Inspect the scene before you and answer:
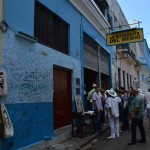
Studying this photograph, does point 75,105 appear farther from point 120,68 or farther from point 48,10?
point 120,68

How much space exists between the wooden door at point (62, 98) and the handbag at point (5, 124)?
11.6ft

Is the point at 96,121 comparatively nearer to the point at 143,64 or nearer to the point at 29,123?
the point at 29,123

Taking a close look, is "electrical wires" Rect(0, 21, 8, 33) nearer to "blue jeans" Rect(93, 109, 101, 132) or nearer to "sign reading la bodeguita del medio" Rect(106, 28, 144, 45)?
"blue jeans" Rect(93, 109, 101, 132)

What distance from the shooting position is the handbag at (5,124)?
21.4 feet

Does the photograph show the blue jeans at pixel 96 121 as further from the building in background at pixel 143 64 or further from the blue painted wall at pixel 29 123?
the building in background at pixel 143 64

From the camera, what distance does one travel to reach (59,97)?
→ 10.6 m

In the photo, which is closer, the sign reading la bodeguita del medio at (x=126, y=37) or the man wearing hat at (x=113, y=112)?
the man wearing hat at (x=113, y=112)

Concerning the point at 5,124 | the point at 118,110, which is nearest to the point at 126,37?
the point at 118,110

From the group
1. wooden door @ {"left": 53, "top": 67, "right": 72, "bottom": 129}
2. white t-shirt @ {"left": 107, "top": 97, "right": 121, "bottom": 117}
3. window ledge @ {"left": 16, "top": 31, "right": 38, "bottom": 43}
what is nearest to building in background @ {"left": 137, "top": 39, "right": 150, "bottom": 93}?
white t-shirt @ {"left": 107, "top": 97, "right": 121, "bottom": 117}

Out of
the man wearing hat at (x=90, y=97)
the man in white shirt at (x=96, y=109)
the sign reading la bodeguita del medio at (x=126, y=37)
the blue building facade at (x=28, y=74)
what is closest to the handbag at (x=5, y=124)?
the blue building facade at (x=28, y=74)

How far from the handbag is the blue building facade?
1.11 ft

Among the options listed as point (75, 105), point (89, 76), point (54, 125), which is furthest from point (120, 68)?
point (54, 125)

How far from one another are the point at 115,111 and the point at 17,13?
5279 millimetres

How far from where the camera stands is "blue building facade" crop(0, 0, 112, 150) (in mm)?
7242
